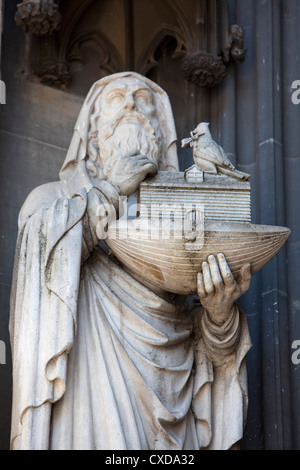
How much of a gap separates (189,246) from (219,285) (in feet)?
0.67

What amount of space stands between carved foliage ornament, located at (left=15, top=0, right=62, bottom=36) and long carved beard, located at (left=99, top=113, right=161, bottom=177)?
2.06 ft

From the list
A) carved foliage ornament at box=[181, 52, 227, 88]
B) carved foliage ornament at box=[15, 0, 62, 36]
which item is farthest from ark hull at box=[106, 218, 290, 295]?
carved foliage ornament at box=[181, 52, 227, 88]

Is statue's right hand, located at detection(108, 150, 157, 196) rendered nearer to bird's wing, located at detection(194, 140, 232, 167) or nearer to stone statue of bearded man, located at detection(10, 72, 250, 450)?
stone statue of bearded man, located at detection(10, 72, 250, 450)

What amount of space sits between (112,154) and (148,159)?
43 cm

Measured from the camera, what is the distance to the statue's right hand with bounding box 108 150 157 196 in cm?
644

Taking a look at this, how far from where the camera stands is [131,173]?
6.45 metres

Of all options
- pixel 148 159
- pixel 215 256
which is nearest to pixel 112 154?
pixel 148 159

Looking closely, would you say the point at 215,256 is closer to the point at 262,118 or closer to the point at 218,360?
the point at 218,360

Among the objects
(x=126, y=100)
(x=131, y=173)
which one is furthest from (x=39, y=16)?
(x=131, y=173)

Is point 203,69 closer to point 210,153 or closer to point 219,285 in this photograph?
point 210,153

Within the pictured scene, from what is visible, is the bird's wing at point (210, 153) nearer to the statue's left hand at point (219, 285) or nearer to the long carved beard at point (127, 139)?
the long carved beard at point (127, 139)

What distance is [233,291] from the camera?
20.4 feet

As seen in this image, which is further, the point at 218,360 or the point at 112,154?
the point at 112,154
